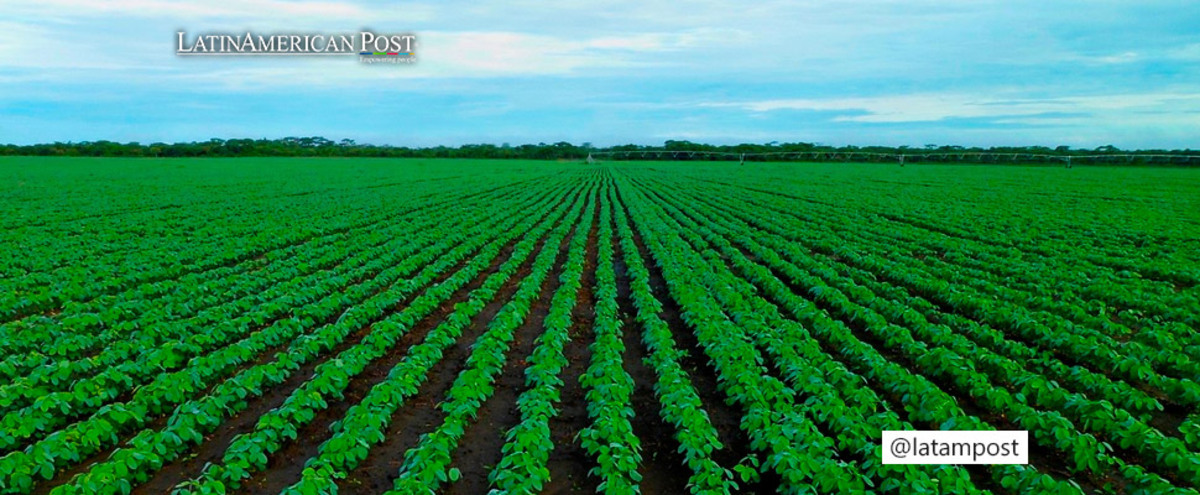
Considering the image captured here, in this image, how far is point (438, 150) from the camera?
Answer: 461ft

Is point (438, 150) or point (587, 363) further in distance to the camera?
point (438, 150)

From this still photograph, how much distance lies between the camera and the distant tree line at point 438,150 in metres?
101

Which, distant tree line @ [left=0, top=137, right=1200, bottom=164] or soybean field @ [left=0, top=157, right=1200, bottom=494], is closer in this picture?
soybean field @ [left=0, top=157, right=1200, bottom=494]

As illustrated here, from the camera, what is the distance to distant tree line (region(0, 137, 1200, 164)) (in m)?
101

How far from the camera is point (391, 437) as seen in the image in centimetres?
709

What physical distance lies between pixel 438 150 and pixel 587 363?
13749cm

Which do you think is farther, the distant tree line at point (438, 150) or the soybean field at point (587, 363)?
the distant tree line at point (438, 150)

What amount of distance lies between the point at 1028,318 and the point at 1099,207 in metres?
26.3

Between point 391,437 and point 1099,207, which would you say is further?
point 1099,207

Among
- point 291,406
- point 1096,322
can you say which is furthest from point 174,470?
point 1096,322

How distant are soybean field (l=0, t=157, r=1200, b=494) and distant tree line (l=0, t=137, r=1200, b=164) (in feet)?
309

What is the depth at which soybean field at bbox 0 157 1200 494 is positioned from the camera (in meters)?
6.03

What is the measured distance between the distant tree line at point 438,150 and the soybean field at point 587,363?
309ft

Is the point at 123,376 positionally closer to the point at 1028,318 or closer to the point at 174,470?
the point at 174,470
